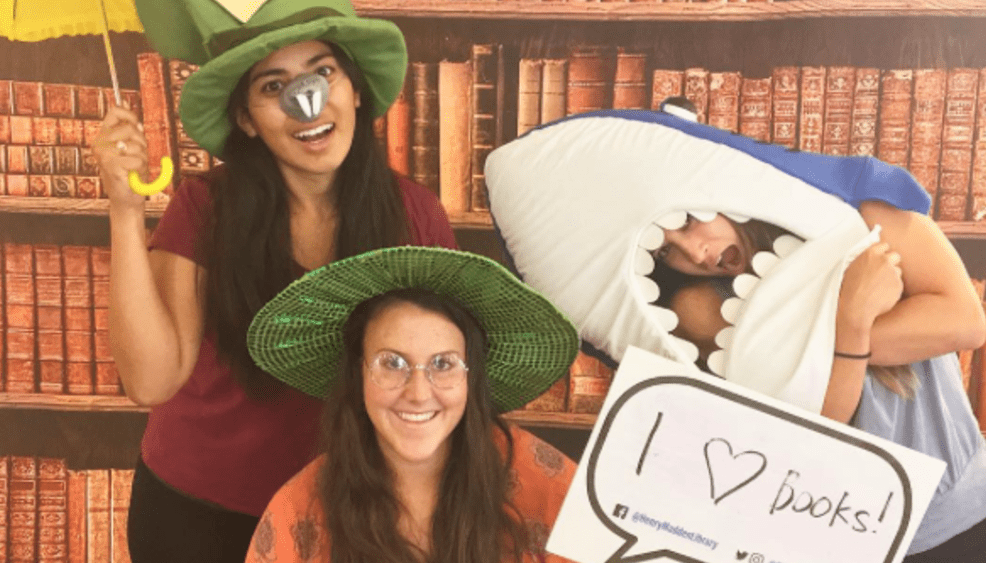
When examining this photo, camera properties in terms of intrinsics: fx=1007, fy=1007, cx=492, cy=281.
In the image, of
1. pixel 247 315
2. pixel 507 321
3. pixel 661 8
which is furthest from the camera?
pixel 661 8

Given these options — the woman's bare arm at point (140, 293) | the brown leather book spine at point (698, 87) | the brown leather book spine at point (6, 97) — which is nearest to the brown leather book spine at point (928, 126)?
the brown leather book spine at point (698, 87)

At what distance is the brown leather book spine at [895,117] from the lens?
1794 millimetres

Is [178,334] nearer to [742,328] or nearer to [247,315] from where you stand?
[247,315]

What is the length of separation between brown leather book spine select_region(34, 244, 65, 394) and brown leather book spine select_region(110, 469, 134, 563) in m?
0.23

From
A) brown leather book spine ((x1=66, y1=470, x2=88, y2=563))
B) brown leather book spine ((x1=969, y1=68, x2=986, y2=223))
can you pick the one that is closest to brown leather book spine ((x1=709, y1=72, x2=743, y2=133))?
brown leather book spine ((x1=969, y1=68, x2=986, y2=223))

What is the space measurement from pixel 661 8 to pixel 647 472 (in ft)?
2.75

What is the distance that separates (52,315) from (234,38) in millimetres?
972

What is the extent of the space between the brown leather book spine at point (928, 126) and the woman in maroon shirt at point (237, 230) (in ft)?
2.90

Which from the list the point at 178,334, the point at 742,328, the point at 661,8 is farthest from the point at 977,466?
the point at 178,334

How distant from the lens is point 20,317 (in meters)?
2.09

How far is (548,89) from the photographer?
184cm

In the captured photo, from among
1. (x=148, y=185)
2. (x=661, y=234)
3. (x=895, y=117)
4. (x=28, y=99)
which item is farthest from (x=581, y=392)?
(x=28, y=99)

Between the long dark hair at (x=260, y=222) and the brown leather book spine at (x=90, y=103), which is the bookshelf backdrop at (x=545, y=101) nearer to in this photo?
the brown leather book spine at (x=90, y=103)

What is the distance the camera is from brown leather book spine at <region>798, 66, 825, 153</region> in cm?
179
